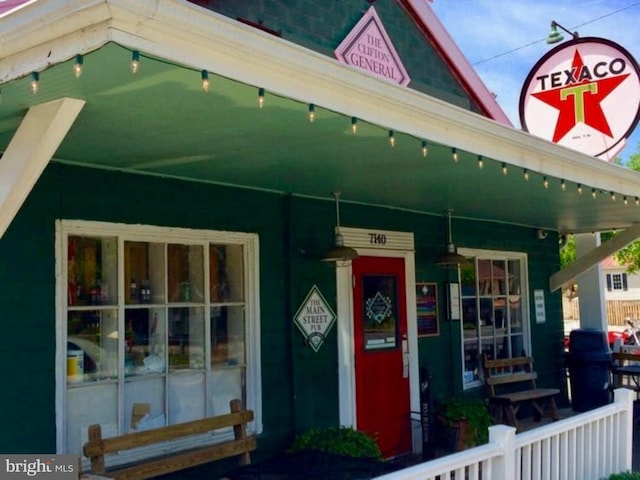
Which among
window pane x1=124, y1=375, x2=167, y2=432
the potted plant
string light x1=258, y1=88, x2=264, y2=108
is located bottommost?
the potted plant

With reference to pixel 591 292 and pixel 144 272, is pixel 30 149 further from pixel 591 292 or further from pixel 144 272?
pixel 591 292

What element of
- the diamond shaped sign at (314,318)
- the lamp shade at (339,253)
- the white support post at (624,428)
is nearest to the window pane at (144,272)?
the diamond shaped sign at (314,318)

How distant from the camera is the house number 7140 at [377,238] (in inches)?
272

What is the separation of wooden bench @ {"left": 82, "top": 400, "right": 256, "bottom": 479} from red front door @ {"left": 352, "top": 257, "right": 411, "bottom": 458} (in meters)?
1.82

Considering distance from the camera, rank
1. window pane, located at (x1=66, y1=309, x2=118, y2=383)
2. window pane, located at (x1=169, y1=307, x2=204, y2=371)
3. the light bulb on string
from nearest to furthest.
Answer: the light bulb on string
window pane, located at (x1=66, y1=309, x2=118, y2=383)
window pane, located at (x1=169, y1=307, x2=204, y2=371)

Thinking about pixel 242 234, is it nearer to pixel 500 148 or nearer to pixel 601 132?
pixel 500 148

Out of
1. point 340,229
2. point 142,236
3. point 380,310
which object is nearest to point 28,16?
point 142,236

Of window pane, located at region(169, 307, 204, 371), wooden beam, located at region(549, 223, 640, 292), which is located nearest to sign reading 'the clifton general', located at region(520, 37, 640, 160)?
wooden beam, located at region(549, 223, 640, 292)

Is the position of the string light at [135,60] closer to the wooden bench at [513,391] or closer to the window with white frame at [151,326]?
the window with white frame at [151,326]

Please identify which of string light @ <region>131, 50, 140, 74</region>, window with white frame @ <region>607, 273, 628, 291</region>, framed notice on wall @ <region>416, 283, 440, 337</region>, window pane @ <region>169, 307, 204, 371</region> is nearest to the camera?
string light @ <region>131, 50, 140, 74</region>

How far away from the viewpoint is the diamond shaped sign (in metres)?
6.14

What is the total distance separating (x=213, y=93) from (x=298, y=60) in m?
0.38

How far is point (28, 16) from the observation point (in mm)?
2564

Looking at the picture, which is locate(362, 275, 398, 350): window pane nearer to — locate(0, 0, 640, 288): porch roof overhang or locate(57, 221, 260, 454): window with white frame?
locate(0, 0, 640, 288): porch roof overhang
